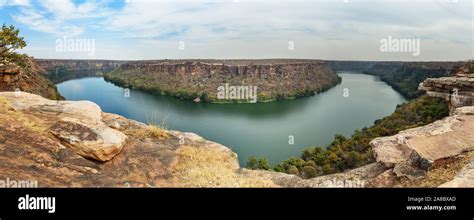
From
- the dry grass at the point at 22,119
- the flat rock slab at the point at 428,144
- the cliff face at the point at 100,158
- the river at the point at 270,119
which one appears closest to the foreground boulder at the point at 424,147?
Answer: the flat rock slab at the point at 428,144

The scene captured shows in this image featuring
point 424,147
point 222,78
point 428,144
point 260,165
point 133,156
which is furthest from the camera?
point 222,78

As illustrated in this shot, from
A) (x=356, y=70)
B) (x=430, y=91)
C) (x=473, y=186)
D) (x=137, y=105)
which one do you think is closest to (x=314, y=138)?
(x=430, y=91)

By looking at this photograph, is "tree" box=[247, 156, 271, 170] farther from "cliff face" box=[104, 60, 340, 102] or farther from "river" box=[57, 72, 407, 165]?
"cliff face" box=[104, 60, 340, 102]

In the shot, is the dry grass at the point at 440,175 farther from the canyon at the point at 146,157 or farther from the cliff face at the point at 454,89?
the cliff face at the point at 454,89

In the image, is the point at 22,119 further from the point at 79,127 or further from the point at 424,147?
the point at 424,147

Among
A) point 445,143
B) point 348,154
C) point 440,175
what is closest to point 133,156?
point 440,175

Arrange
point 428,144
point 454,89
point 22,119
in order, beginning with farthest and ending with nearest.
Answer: point 454,89 → point 428,144 → point 22,119
